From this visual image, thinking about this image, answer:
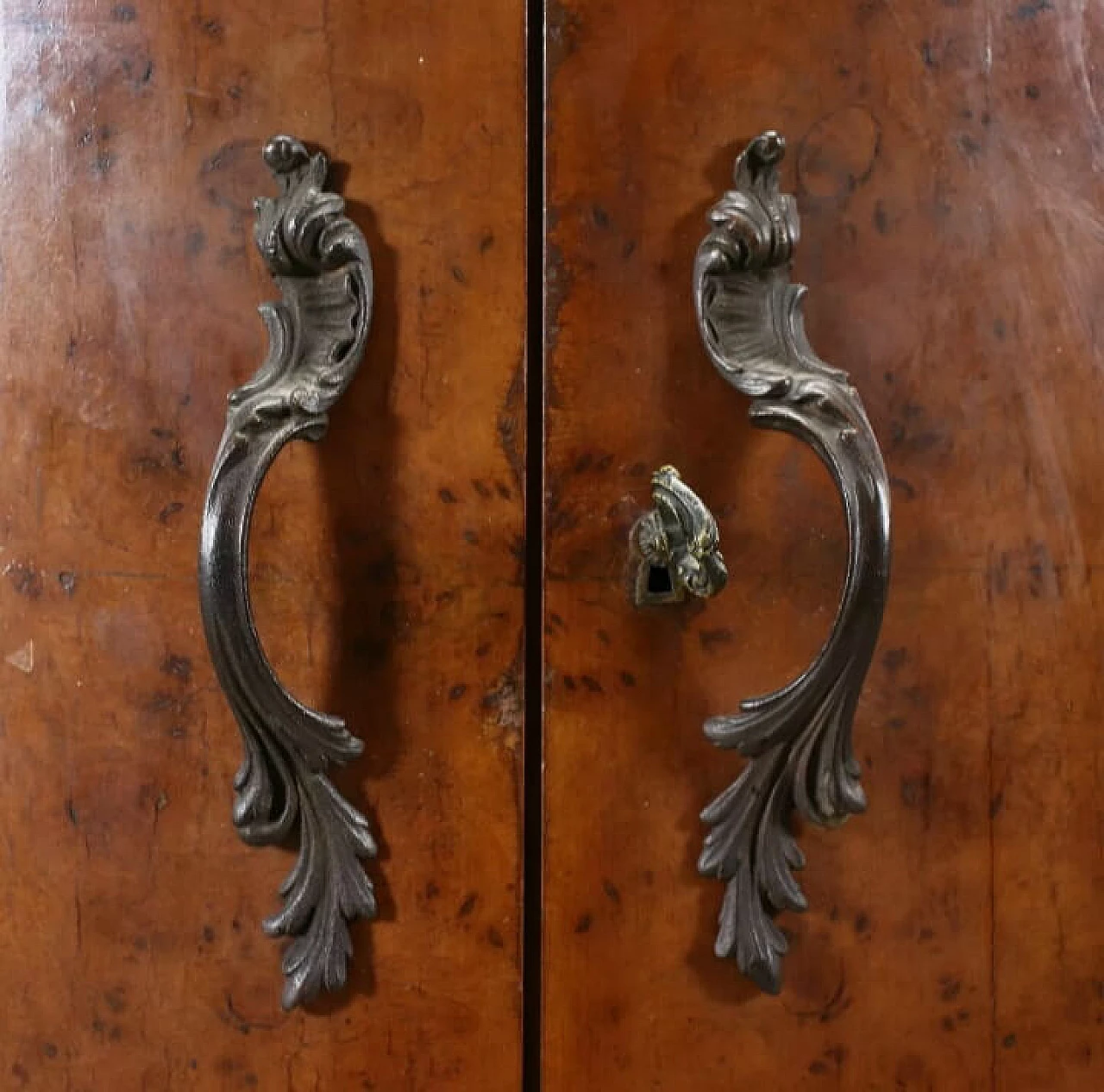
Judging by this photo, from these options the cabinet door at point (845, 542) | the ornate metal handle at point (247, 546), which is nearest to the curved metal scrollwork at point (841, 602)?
the cabinet door at point (845, 542)

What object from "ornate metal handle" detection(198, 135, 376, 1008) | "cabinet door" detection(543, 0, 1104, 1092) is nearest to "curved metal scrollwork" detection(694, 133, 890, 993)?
"cabinet door" detection(543, 0, 1104, 1092)

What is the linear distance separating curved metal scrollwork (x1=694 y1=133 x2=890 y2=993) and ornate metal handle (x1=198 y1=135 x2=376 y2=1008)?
5.1 inches

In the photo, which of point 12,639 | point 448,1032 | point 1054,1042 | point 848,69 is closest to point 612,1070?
point 448,1032

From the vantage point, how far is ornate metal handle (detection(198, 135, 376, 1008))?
1.08 feet

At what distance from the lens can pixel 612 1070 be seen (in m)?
Result: 0.37

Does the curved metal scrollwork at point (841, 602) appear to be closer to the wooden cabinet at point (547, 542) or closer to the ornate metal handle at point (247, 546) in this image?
the wooden cabinet at point (547, 542)

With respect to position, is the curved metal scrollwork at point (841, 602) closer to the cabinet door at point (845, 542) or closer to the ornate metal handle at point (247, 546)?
the cabinet door at point (845, 542)

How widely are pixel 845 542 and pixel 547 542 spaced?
11 cm

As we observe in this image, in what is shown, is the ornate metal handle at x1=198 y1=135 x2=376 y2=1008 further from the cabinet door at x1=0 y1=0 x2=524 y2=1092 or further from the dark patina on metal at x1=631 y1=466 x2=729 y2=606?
the dark patina on metal at x1=631 y1=466 x2=729 y2=606

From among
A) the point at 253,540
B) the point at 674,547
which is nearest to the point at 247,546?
the point at 253,540

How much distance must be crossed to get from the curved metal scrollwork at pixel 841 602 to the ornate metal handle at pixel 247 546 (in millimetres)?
130

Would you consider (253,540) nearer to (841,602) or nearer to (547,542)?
(547,542)

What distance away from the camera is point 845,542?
1.21ft

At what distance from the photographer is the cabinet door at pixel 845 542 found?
37 cm
